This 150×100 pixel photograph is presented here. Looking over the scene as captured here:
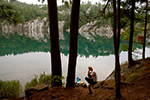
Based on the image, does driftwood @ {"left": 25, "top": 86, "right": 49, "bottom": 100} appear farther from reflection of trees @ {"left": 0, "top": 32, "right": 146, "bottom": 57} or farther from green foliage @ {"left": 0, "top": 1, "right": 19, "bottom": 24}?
reflection of trees @ {"left": 0, "top": 32, "right": 146, "bottom": 57}

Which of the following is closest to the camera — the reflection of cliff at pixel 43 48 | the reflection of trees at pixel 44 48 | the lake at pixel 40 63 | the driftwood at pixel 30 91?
the driftwood at pixel 30 91

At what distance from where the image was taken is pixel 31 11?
146 m

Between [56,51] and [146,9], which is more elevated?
[146,9]

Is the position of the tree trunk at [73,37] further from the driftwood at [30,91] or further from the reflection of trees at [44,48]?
the reflection of trees at [44,48]

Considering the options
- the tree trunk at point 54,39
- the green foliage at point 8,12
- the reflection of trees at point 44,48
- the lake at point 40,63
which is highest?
the green foliage at point 8,12

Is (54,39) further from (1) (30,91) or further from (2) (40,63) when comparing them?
(2) (40,63)

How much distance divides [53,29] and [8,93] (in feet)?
9.91

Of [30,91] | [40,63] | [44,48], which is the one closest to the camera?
[30,91]

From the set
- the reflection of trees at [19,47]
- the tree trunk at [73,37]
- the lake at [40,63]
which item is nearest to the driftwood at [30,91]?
the tree trunk at [73,37]

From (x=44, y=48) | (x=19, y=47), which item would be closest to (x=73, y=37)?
(x=44, y=48)

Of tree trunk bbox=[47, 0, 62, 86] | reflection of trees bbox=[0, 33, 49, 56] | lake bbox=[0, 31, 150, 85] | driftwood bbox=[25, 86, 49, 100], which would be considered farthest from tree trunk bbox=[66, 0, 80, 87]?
reflection of trees bbox=[0, 33, 49, 56]

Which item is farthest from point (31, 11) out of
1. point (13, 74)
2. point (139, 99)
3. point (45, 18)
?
point (139, 99)

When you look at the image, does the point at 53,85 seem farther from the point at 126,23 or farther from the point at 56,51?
the point at 126,23

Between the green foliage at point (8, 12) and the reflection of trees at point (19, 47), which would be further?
the reflection of trees at point (19, 47)
